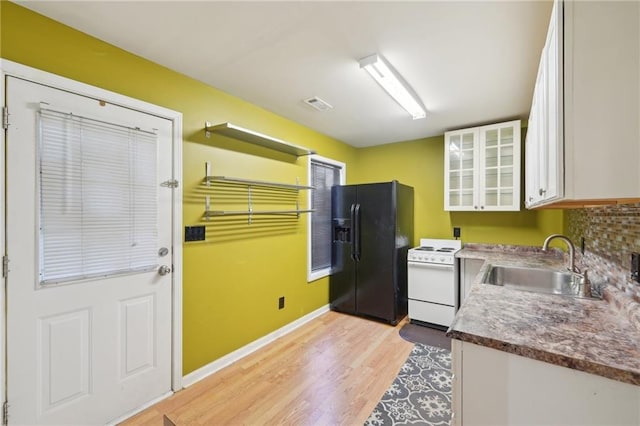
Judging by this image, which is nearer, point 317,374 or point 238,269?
point 317,374

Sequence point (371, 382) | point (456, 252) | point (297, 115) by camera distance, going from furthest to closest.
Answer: point (456, 252)
point (297, 115)
point (371, 382)

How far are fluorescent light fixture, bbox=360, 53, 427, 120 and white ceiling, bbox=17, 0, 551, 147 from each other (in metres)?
0.05

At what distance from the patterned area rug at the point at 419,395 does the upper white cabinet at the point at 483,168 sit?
1.79 meters

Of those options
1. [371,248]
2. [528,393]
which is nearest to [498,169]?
[371,248]

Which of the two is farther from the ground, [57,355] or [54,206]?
[54,206]

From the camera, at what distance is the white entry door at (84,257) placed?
148cm

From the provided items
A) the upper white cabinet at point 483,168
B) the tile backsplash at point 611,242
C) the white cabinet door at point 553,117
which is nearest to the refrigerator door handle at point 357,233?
the upper white cabinet at point 483,168

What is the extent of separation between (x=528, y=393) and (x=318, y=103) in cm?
252

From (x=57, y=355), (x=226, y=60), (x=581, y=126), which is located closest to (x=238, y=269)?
(x=57, y=355)

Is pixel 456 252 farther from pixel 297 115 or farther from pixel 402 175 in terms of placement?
pixel 297 115

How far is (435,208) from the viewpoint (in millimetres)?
3857

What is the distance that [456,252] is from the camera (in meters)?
3.33

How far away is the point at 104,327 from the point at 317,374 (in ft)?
5.24

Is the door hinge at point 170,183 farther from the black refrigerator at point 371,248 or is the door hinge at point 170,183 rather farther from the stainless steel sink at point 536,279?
the stainless steel sink at point 536,279
